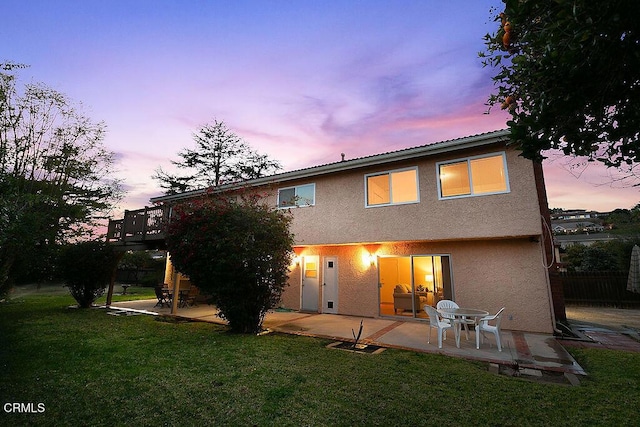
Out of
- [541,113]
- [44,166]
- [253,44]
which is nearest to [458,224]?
[541,113]

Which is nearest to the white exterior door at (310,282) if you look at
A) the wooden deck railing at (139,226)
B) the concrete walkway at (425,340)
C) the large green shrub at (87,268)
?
the concrete walkway at (425,340)

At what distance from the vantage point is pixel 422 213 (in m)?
9.59

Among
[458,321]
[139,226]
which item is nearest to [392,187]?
[458,321]

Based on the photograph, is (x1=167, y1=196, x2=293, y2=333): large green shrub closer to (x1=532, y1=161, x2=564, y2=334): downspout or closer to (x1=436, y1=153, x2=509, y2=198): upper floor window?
(x1=436, y1=153, x2=509, y2=198): upper floor window

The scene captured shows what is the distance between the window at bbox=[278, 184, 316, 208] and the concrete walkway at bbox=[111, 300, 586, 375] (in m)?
4.46

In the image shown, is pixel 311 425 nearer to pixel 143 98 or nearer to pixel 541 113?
pixel 541 113

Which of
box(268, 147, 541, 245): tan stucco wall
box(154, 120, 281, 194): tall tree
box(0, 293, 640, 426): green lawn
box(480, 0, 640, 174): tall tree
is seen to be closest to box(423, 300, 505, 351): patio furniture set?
box(0, 293, 640, 426): green lawn

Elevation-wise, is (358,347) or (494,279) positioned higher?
(494,279)

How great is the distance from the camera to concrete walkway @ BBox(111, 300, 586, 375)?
5590 mm

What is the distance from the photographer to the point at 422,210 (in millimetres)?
9602

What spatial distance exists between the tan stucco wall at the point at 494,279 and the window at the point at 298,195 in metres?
3.22

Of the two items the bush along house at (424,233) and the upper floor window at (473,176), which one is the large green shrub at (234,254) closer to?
the bush along house at (424,233)

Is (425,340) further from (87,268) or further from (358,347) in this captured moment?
(87,268)

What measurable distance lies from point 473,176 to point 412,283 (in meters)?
4.05
